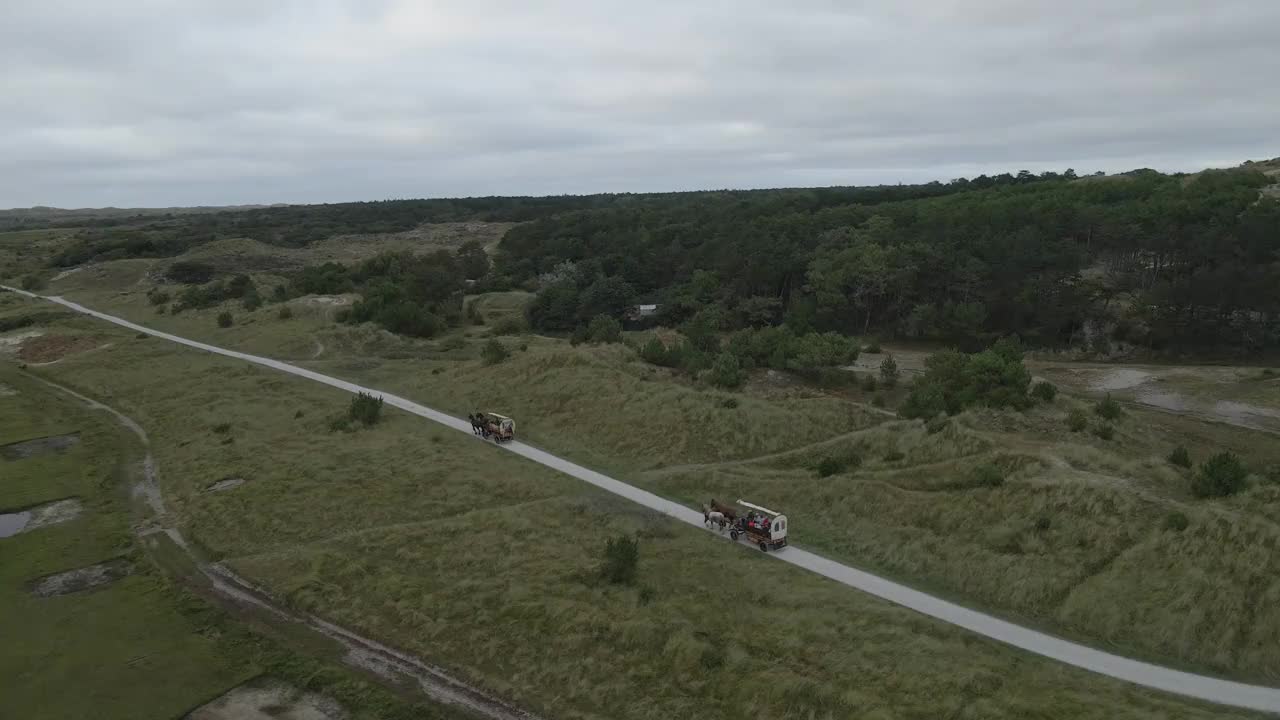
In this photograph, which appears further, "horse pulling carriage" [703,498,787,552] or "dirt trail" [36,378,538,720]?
"horse pulling carriage" [703,498,787,552]

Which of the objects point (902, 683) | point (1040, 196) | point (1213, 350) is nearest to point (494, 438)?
point (902, 683)

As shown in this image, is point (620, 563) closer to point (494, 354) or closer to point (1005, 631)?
point (1005, 631)

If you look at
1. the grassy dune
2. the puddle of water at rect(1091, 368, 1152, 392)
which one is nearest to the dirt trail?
the grassy dune

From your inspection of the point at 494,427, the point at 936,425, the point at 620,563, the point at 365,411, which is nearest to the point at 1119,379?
the point at 936,425

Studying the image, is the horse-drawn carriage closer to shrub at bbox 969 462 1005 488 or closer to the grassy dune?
the grassy dune

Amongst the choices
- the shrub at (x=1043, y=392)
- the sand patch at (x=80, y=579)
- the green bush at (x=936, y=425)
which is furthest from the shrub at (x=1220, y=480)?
the sand patch at (x=80, y=579)

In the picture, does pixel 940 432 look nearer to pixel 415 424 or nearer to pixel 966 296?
pixel 415 424
